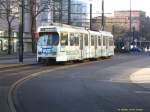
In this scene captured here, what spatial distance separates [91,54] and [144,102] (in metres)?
36.9

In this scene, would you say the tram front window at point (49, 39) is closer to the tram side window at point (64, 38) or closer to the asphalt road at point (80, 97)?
the tram side window at point (64, 38)

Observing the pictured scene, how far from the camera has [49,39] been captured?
43469 mm

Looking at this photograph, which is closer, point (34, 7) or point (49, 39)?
point (49, 39)

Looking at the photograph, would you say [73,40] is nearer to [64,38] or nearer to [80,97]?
[64,38]

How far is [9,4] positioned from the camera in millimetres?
77000

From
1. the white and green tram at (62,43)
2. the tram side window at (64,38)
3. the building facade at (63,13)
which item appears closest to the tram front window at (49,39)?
the white and green tram at (62,43)

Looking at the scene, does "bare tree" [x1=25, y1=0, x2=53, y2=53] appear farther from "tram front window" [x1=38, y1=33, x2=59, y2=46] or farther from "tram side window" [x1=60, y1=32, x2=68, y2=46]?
"tram front window" [x1=38, y1=33, x2=59, y2=46]

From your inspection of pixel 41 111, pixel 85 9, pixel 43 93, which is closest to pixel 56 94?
pixel 43 93

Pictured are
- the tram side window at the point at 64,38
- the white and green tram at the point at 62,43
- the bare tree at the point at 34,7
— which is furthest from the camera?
the bare tree at the point at 34,7

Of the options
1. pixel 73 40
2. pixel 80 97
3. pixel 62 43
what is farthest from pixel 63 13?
pixel 80 97

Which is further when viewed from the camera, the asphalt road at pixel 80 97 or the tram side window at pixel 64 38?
the tram side window at pixel 64 38

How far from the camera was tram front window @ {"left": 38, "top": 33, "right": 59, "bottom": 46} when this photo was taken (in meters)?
43.2

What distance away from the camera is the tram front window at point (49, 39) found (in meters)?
43.2

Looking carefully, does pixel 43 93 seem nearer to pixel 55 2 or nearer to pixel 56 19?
pixel 55 2
